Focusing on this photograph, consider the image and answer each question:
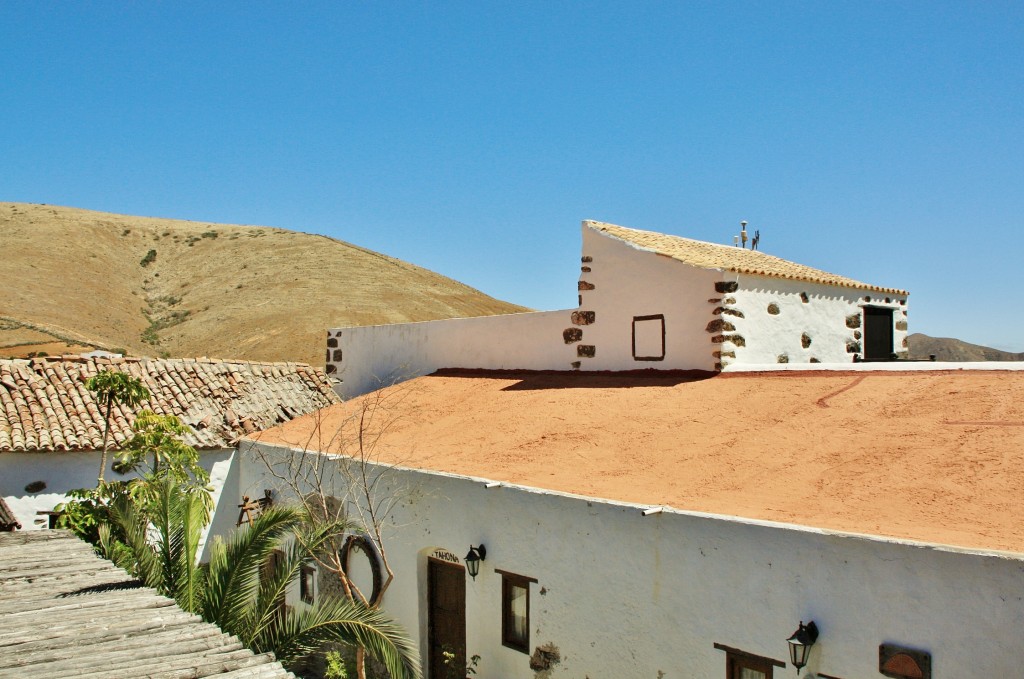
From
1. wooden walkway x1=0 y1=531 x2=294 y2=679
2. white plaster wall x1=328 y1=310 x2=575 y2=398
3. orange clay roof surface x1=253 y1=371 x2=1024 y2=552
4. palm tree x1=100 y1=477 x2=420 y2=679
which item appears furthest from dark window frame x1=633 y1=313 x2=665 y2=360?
wooden walkway x1=0 y1=531 x2=294 y2=679

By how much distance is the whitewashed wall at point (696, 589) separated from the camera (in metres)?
4.61

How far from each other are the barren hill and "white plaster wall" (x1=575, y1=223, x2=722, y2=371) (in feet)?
93.3

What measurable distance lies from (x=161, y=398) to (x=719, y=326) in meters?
10.6

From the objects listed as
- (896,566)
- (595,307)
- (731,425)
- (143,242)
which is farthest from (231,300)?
(896,566)

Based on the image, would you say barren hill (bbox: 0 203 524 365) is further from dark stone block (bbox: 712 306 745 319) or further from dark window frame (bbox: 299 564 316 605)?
dark stone block (bbox: 712 306 745 319)

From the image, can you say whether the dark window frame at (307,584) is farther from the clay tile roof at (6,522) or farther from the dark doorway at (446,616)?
the clay tile roof at (6,522)

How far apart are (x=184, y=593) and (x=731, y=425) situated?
6.01 meters

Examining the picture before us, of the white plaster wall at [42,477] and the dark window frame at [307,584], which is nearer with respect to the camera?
the dark window frame at [307,584]

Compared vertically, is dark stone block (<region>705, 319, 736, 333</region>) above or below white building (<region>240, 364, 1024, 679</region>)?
above

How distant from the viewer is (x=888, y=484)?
5996 millimetres

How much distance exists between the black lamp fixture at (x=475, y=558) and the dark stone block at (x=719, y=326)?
15.2 feet

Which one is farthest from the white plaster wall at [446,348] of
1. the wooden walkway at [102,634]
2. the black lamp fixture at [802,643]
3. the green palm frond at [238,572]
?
the wooden walkway at [102,634]

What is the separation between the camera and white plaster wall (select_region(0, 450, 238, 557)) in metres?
12.1

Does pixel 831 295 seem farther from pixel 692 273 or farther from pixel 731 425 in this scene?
pixel 731 425
